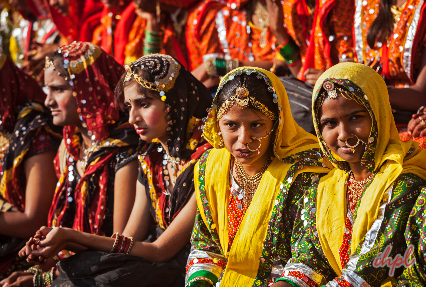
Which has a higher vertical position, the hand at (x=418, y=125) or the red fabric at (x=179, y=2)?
the red fabric at (x=179, y=2)

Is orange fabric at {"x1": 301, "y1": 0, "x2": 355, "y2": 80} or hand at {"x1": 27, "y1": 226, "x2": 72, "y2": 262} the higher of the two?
orange fabric at {"x1": 301, "y1": 0, "x2": 355, "y2": 80}

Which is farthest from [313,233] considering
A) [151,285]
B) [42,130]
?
[42,130]

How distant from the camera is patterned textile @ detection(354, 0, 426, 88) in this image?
12.0 feet

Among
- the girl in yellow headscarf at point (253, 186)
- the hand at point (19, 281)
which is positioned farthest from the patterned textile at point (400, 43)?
the hand at point (19, 281)

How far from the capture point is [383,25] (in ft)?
12.7

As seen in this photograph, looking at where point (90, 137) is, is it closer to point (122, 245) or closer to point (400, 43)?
point (122, 245)

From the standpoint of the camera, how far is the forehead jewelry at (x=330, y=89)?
2.34 metres

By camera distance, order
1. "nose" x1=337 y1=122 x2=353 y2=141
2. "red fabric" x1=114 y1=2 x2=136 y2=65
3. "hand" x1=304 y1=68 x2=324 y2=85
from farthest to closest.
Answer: "red fabric" x1=114 y1=2 x2=136 y2=65 < "hand" x1=304 y1=68 x2=324 y2=85 < "nose" x1=337 y1=122 x2=353 y2=141

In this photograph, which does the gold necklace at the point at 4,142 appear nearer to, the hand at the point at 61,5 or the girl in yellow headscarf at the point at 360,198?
the hand at the point at 61,5

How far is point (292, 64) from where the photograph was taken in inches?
176

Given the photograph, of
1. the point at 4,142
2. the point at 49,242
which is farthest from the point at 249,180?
the point at 4,142

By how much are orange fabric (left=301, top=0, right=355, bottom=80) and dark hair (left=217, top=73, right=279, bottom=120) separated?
179 cm

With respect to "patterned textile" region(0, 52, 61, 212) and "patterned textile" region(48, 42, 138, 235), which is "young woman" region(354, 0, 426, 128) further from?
"patterned textile" region(0, 52, 61, 212)

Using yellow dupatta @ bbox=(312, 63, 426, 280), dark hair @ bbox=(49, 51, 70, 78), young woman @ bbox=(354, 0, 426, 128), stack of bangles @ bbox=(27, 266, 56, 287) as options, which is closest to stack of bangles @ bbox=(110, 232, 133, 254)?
stack of bangles @ bbox=(27, 266, 56, 287)
